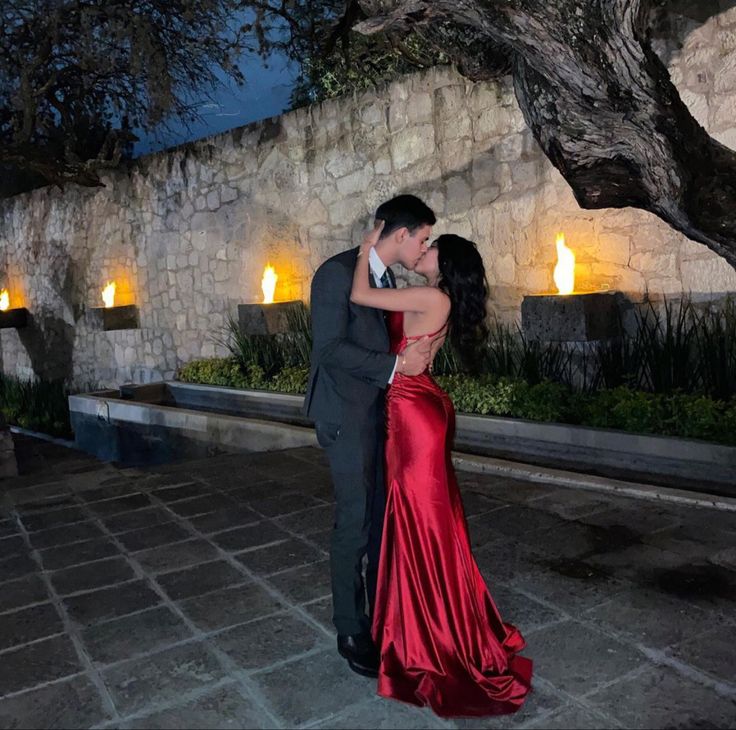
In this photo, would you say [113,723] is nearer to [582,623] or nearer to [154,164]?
[582,623]

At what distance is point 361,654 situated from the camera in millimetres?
2191

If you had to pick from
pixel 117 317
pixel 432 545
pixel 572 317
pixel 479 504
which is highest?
pixel 117 317

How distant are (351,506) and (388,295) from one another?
0.65 meters

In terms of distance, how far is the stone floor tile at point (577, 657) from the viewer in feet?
6.81

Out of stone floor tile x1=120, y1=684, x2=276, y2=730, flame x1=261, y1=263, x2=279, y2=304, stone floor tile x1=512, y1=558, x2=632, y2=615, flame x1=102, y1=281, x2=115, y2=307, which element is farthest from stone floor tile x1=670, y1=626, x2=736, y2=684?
flame x1=102, y1=281, x2=115, y2=307

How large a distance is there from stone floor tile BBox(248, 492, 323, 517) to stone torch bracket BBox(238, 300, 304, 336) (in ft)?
13.0

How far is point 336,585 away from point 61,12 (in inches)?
326

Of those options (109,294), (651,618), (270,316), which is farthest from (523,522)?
(109,294)

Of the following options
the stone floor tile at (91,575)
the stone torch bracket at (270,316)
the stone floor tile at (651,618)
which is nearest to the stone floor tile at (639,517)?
the stone floor tile at (651,618)

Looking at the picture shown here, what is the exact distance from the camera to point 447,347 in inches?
242

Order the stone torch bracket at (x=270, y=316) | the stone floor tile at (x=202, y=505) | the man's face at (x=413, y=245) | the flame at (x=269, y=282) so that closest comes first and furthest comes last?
the man's face at (x=413, y=245) < the stone floor tile at (x=202, y=505) < the stone torch bracket at (x=270, y=316) < the flame at (x=269, y=282)

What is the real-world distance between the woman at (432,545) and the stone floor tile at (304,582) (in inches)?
23.7

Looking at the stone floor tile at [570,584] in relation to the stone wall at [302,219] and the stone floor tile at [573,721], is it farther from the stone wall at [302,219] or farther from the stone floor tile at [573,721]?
the stone wall at [302,219]

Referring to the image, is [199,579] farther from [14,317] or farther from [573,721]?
[14,317]
